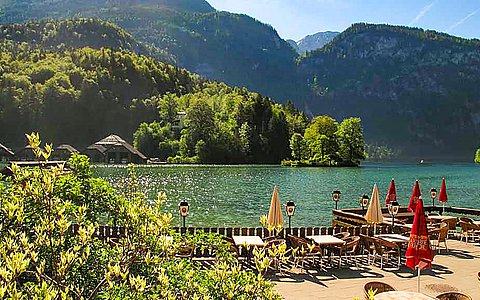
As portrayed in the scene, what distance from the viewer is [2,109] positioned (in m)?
109

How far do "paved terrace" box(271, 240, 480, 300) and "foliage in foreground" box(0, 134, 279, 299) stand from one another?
4256 millimetres

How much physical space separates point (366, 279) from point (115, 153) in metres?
96.9

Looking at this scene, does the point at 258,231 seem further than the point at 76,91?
No

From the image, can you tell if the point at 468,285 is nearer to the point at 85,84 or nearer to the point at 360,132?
the point at 360,132

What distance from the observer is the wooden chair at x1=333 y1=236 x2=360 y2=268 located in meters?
11.4

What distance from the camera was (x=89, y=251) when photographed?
145 inches

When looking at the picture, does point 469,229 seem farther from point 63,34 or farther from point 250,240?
point 63,34

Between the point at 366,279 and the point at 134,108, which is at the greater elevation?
the point at 134,108

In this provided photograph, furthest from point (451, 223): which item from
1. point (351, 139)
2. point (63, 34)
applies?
point (63, 34)

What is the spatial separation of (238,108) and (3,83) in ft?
181

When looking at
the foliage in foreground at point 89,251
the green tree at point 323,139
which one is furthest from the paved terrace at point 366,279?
the green tree at point 323,139

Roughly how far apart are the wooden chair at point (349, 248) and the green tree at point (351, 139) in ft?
249

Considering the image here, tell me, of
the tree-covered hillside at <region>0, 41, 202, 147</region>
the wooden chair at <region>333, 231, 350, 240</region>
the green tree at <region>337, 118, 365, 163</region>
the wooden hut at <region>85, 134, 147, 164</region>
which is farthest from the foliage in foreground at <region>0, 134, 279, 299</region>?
the tree-covered hillside at <region>0, 41, 202, 147</region>

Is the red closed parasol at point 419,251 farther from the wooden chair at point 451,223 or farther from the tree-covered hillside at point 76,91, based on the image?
the tree-covered hillside at point 76,91
